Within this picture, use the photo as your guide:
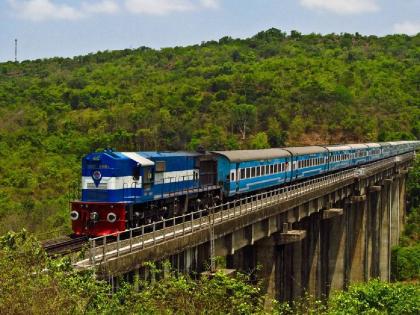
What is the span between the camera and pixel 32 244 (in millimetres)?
13539

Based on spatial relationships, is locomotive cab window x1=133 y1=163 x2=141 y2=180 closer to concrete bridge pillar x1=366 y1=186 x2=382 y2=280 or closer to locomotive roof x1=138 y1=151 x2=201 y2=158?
locomotive roof x1=138 y1=151 x2=201 y2=158

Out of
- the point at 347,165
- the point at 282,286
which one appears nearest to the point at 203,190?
the point at 282,286

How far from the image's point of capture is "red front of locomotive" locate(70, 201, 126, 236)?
23.0m

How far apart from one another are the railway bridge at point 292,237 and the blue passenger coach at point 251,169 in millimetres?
984

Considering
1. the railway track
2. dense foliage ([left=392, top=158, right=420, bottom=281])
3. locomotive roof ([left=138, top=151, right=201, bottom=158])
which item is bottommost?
dense foliage ([left=392, top=158, right=420, bottom=281])

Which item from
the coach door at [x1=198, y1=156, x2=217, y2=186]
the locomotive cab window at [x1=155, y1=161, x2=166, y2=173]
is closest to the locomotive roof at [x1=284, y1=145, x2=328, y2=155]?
the coach door at [x1=198, y1=156, x2=217, y2=186]

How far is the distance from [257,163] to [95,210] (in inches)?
646

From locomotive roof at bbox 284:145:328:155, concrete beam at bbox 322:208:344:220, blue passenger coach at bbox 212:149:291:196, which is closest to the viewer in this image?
blue passenger coach at bbox 212:149:291:196

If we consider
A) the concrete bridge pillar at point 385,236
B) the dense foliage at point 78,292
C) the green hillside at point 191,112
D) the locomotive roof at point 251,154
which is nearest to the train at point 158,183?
the locomotive roof at point 251,154

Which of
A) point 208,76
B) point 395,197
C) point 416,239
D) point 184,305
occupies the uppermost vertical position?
point 208,76

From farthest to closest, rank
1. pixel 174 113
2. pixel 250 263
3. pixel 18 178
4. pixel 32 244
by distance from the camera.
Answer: pixel 174 113
pixel 18 178
pixel 250 263
pixel 32 244

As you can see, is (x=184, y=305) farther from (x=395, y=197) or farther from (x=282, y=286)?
(x=395, y=197)

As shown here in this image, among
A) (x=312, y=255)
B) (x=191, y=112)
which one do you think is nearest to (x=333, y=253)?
(x=312, y=255)

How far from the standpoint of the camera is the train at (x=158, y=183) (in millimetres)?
23500
